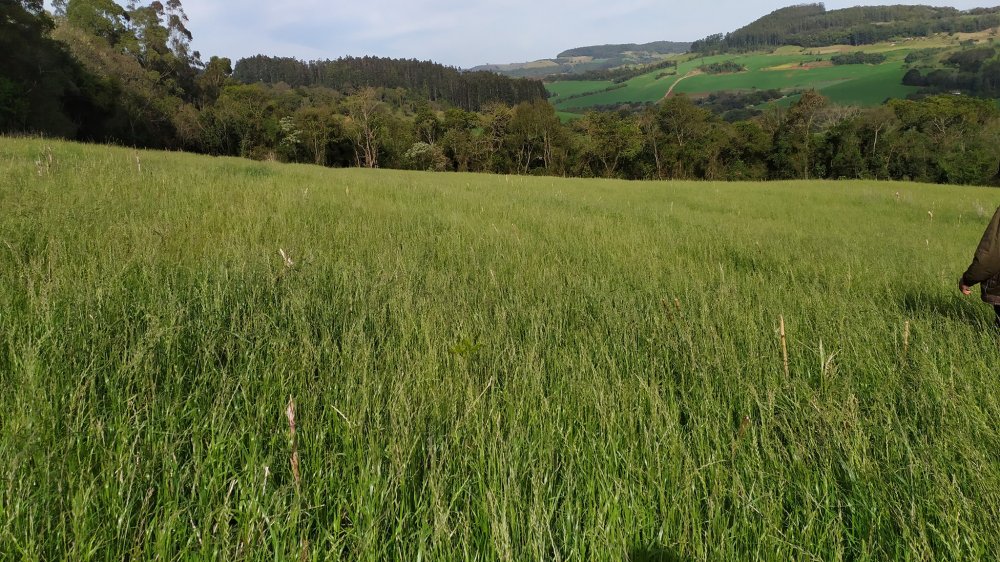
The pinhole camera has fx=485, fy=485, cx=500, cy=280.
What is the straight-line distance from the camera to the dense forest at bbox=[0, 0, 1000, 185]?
141 ft

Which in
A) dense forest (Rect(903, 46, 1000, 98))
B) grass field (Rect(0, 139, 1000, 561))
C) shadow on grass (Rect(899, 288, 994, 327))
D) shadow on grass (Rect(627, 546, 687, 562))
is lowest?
shadow on grass (Rect(899, 288, 994, 327))

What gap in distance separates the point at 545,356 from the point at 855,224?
1104 cm

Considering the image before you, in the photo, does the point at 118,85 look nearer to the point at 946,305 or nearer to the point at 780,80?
the point at 946,305

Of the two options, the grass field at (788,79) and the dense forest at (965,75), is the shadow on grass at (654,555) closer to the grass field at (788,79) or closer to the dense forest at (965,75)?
the grass field at (788,79)

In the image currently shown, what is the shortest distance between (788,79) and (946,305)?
139259 millimetres

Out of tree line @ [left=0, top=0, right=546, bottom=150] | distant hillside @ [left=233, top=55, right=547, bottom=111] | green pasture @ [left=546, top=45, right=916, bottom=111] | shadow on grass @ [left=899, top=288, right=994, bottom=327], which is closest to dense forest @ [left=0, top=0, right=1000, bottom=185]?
tree line @ [left=0, top=0, right=546, bottom=150]

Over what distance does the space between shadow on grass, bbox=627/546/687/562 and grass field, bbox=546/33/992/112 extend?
9870cm

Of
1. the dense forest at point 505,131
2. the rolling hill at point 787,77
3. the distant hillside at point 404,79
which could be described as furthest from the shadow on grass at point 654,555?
the distant hillside at point 404,79

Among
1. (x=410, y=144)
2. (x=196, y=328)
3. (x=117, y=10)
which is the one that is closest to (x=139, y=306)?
(x=196, y=328)

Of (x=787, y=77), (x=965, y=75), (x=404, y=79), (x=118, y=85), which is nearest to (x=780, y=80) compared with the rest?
(x=787, y=77)

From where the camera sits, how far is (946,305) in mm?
3986

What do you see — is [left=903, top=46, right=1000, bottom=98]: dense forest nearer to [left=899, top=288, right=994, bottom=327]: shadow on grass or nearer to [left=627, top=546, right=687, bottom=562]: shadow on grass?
[left=899, top=288, right=994, bottom=327]: shadow on grass

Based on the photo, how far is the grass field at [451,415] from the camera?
1.27 metres

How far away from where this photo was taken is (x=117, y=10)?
51.1 m
